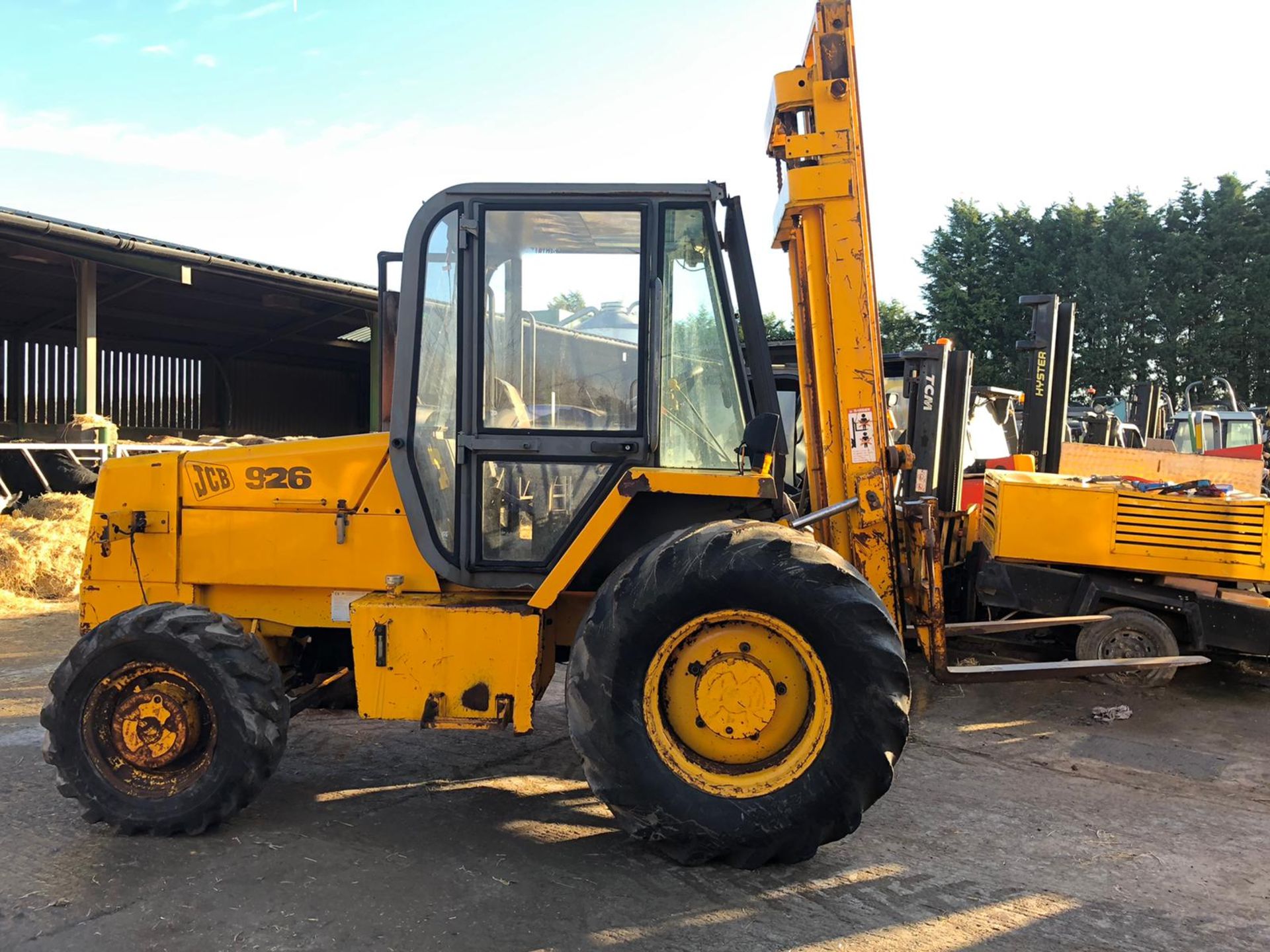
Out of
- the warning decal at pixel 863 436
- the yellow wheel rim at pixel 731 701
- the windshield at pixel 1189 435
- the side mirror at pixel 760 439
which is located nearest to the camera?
the yellow wheel rim at pixel 731 701

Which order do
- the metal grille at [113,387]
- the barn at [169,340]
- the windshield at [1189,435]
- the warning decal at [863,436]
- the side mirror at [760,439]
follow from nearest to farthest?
1. the side mirror at [760,439]
2. the warning decal at [863,436]
3. the barn at [169,340]
4. the windshield at [1189,435]
5. the metal grille at [113,387]

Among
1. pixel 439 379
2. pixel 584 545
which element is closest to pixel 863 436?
pixel 584 545

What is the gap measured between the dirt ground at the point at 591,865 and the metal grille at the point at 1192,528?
135 centimetres

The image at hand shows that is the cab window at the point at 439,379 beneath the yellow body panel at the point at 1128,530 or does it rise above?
above

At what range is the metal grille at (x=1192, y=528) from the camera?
5.95 meters

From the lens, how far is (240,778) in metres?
3.75

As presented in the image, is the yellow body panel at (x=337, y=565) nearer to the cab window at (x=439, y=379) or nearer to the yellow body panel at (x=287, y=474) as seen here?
the yellow body panel at (x=287, y=474)

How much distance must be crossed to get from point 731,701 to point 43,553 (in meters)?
9.14

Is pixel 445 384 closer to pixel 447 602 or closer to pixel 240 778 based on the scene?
pixel 447 602

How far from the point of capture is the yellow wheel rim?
136 inches

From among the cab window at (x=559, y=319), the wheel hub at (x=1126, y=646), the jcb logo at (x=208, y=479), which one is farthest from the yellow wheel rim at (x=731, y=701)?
the wheel hub at (x=1126, y=646)

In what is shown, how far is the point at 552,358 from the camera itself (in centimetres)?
390

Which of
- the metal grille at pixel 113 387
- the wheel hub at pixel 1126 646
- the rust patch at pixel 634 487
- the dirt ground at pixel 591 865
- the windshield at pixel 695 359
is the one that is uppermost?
the metal grille at pixel 113 387

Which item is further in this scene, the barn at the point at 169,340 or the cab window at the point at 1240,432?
the cab window at the point at 1240,432
